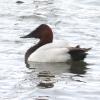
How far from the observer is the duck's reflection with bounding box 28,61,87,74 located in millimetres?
12342

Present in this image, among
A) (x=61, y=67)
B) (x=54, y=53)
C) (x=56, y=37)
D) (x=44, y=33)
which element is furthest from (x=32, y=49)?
(x=56, y=37)

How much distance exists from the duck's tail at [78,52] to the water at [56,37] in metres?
0.17

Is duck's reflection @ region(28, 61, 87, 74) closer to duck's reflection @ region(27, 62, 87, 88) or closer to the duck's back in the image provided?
duck's reflection @ region(27, 62, 87, 88)

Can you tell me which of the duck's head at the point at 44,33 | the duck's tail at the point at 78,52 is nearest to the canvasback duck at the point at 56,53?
the duck's tail at the point at 78,52

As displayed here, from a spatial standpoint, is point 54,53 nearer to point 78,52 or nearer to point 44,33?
point 78,52

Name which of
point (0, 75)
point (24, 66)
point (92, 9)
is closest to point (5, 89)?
point (0, 75)

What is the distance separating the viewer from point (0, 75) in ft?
38.1

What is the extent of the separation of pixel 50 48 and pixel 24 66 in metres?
0.74

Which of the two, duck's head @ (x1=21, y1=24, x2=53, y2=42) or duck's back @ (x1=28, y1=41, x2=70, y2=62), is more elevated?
duck's head @ (x1=21, y1=24, x2=53, y2=42)

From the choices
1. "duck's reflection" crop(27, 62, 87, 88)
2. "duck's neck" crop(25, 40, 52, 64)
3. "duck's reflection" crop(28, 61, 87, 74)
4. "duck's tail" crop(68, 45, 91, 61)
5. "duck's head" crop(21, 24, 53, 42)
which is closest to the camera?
"duck's reflection" crop(27, 62, 87, 88)

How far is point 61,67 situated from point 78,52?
1.69 ft

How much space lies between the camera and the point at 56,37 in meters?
14.8

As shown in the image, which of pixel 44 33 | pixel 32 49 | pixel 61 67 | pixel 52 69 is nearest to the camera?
pixel 52 69

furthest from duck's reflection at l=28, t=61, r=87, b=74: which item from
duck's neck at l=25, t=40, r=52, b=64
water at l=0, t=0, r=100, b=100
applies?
duck's neck at l=25, t=40, r=52, b=64
